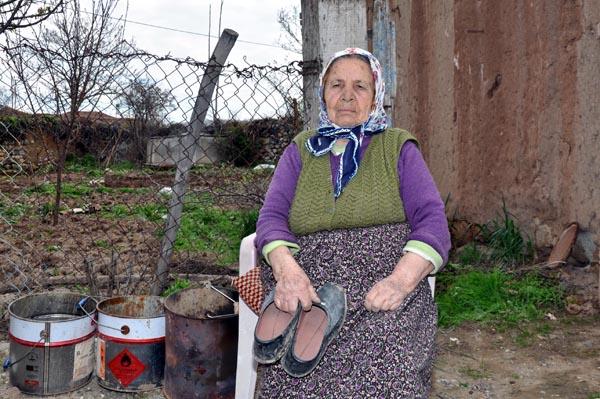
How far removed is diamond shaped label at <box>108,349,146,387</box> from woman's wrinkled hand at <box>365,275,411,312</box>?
131 centimetres

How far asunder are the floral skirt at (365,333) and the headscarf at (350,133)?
0.68 feet

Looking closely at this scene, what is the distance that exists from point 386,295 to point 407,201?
1.13ft

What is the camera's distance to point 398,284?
69.1 inches

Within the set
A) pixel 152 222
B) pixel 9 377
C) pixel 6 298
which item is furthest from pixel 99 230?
pixel 9 377

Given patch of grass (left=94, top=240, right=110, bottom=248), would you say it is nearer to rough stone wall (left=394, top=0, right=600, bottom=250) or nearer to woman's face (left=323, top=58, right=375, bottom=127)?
rough stone wall (left=394, top=0, right=600, bottom=250)

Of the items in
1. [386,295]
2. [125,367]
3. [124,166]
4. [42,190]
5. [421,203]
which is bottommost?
[125,367]

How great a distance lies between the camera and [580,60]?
3.66 m

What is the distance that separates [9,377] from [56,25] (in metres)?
4.67

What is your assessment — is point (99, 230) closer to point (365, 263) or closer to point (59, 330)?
point (59, 330)

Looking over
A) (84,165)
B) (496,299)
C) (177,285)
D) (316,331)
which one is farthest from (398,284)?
(84,165)

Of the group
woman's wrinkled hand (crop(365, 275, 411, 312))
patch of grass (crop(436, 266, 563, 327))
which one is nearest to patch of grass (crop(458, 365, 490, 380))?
patch of grass (crop(436, 266, 563, 327))

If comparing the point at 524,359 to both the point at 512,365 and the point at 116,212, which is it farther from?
the point at 116,212

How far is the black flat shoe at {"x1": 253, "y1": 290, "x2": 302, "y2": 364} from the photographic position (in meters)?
1.70

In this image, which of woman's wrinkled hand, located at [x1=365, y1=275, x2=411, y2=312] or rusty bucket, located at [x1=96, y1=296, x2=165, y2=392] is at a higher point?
woman's wrinkled hand, located at [x1=365, y1=275, x2=411, y2=312]
